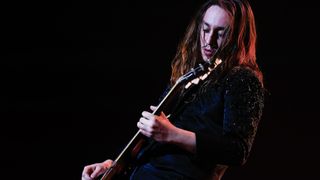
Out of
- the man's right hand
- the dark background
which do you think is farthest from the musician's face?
the dark background

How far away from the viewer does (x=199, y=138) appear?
153 centimetres

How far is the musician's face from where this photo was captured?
66.7 inches

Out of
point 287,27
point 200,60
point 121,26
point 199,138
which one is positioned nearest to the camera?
point 199,138

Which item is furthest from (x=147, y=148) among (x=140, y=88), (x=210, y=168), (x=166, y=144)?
(x=140, y=88)

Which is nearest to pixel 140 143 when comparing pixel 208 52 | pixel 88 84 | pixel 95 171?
pixel 95 171

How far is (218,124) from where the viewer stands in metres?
1.61

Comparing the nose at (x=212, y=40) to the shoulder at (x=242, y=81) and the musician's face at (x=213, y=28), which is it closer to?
the musician's face at (x=213, y=28)

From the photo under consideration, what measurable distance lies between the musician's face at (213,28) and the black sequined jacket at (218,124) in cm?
14

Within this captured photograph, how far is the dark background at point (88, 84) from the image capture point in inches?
121

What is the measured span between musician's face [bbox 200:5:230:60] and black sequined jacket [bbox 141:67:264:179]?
138 mm

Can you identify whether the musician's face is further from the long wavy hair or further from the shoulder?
A: the shoulder

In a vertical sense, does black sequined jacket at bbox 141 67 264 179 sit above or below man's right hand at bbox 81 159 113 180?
above

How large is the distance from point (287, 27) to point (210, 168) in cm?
162

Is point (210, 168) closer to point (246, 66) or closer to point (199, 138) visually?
point (199, 138)
